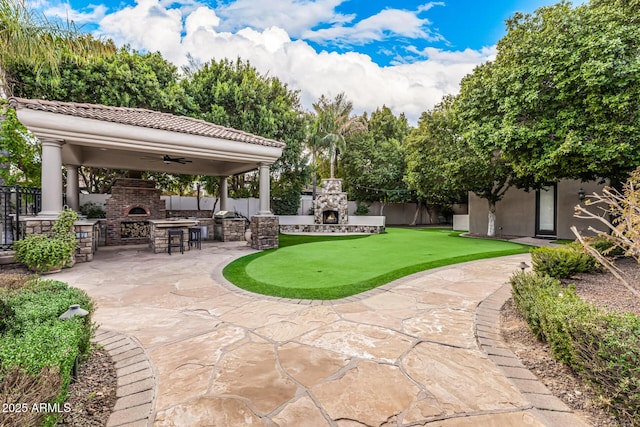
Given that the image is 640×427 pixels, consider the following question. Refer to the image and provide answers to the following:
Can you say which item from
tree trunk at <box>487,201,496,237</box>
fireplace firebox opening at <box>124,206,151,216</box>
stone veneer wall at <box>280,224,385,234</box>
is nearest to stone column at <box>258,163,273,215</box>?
fireplace firebox opening at <box>124,206,151,216</box>

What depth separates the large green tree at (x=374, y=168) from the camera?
23078 mm

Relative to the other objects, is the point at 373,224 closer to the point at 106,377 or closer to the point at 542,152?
the point at 542,152

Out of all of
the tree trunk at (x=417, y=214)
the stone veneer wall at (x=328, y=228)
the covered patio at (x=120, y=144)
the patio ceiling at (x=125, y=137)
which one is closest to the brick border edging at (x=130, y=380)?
the covered patio at (x=120, y=144)

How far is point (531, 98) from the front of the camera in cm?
808

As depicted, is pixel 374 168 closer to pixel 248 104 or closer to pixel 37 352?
pixel 248 104

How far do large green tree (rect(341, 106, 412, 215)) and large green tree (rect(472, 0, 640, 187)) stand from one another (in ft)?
A: 44.0

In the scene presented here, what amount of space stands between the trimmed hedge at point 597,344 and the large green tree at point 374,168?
20.4 meters

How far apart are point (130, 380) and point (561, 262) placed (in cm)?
662

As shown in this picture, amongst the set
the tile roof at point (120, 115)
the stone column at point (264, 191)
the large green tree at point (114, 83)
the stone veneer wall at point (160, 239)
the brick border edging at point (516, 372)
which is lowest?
the brick border edging at point (516, 372)

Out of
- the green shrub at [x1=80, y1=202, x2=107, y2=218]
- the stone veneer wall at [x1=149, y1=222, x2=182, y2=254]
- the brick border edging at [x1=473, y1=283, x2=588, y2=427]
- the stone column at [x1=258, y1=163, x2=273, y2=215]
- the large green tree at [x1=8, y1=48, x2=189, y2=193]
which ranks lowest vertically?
the brick border edging at [x1=473, y1=283, x2=588, y2=427]

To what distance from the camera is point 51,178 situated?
7184 mm

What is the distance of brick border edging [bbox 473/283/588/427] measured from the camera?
6.82ft

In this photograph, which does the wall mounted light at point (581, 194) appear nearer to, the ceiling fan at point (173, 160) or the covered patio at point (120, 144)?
the covered patio at point (120, 144)

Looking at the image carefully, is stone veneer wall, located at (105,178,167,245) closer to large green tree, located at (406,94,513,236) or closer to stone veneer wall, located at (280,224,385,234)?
stone veneer wall, located at (280,224,385,234)
